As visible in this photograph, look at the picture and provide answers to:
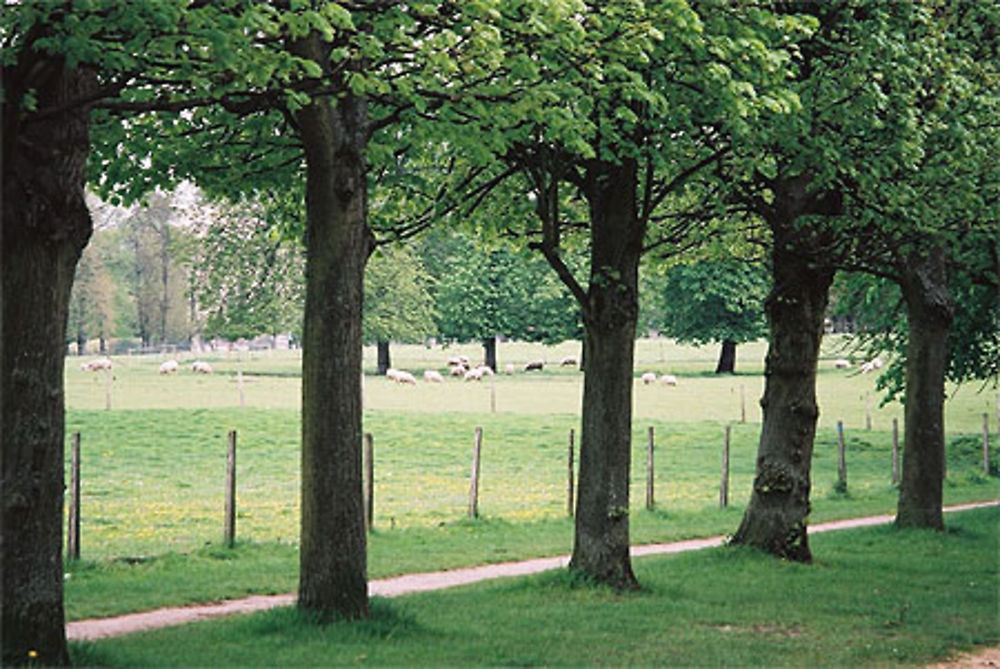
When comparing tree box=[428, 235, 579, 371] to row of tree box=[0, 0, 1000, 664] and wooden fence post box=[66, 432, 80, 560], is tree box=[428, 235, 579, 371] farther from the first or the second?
wooden fence post box=[66, 432, 80, 560]

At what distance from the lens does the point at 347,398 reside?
11914 millimetres

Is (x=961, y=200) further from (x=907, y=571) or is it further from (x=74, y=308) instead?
(x=74, y=308)

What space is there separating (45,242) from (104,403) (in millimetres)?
43935

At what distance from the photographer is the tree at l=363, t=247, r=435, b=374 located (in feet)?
213

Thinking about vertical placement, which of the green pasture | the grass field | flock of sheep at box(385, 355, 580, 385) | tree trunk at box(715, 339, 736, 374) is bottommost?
the grass field

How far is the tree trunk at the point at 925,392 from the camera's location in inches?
821

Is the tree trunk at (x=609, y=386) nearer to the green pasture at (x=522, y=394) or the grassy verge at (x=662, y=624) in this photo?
the grassy verge at (x=662, y=624)

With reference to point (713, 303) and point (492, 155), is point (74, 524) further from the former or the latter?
point (713, 303)

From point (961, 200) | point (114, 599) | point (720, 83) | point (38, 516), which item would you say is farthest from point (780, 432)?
point (38, 516)

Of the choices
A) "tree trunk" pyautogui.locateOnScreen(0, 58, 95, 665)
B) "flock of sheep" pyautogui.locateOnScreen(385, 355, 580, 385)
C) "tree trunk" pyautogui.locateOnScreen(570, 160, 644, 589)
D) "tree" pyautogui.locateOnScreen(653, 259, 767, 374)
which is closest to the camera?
"tree trunk" pyautogui.locateOnScreen(0, 58, 95, 665)

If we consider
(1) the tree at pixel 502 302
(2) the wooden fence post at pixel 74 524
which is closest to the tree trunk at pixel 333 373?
(2) the wooden fence post at pixel 74 524

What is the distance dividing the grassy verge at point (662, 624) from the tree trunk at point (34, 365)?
2.44ft

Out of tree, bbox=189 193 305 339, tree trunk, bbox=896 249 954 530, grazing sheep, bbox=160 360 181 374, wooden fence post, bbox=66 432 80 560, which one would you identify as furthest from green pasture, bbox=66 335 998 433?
wooden fence post, bbox=66 432 80 560

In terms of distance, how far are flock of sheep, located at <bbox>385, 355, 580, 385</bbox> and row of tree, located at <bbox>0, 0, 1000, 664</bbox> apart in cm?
4827
